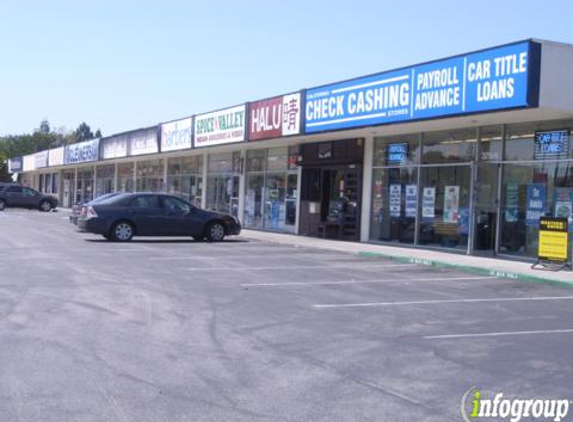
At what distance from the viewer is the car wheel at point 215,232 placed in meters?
22.1

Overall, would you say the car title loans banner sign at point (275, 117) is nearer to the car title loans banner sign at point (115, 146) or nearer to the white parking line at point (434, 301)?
the white parking line at point (434, 301)

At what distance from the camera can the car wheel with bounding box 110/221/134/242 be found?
2055 cm

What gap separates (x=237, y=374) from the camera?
253 inches

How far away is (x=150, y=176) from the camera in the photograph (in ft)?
133

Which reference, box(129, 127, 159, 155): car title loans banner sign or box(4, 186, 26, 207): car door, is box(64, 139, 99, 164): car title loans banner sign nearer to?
box(4, 186, 26, 207): car door

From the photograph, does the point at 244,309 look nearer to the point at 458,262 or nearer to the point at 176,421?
the point at 176,421

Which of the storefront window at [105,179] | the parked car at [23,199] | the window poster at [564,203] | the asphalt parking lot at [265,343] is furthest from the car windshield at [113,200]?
the storefront window at [105,179]

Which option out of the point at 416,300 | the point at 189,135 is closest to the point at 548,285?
the point at 416,300

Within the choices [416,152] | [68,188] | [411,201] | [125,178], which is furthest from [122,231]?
[68,188]

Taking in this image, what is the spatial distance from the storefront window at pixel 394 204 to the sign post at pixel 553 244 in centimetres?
505

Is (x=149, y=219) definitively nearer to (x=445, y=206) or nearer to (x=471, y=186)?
(x=445, y=206)

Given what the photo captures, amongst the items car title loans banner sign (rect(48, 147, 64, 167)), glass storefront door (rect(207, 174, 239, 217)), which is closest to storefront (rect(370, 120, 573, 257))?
glass storefront door (rect(207, 174, 239, 217))

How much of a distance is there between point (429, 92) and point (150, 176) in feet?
85.2

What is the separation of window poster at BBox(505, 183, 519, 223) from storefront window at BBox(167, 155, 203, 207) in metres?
18.7
